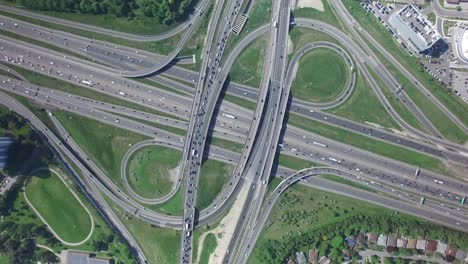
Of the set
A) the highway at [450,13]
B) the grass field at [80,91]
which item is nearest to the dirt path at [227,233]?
the grass field at [80,91]

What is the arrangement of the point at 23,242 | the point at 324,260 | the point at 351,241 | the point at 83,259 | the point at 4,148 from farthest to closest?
the point at 83,259 → the point at 351,241 → the point at 23,242 → the point at 324,260 → the point at 4,148

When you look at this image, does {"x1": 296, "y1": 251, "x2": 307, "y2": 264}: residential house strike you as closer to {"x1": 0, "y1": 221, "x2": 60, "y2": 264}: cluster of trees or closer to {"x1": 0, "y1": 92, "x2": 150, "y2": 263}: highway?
{"x1": 0, "y1": 92, "x2": 150, "y2": 263}: highway

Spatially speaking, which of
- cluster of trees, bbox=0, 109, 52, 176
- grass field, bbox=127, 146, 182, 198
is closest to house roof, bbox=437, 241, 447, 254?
grass field, bbox=127, 146, 182, 198

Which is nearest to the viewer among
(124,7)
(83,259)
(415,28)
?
(415,28)

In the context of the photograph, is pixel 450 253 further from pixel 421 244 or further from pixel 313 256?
pixel 313 256

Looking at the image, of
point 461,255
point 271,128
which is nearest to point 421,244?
point 461,255

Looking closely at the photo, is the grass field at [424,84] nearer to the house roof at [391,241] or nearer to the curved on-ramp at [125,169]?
the house roof at [391,241]
